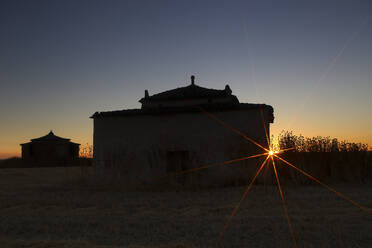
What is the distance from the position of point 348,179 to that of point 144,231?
11724mm

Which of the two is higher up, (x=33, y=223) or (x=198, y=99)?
(x=198, y=99)

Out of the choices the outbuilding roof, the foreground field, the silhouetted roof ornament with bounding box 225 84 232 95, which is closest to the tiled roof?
the silhouetted roof ornament with bounding box 225 84 232 95

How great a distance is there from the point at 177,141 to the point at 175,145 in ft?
0.71

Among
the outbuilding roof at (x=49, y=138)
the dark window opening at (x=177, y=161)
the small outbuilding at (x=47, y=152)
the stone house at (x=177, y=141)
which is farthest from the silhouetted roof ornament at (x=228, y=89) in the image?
the outbuilding roof at (x=49, y=138)

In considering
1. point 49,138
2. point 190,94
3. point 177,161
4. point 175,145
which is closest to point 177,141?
point 175,145

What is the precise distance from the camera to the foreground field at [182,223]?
4598mm

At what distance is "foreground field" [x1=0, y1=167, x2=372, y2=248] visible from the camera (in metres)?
4.60

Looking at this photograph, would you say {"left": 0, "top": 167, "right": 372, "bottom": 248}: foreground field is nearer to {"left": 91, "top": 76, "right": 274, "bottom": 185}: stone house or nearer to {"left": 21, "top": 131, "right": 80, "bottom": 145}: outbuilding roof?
{"left": 91, "top": 76, "right": 274, "bottom": 185}: stone house

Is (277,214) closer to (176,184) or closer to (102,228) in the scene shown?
(102,228)

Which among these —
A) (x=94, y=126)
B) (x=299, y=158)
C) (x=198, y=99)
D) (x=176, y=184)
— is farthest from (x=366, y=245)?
(x=198, y=99)

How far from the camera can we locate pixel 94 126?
15875 millimetres

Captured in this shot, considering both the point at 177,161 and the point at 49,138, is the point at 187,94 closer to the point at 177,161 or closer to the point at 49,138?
the point at 177,161

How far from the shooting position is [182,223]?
19.3ft

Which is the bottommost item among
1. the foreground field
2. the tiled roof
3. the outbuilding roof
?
the foreground field
